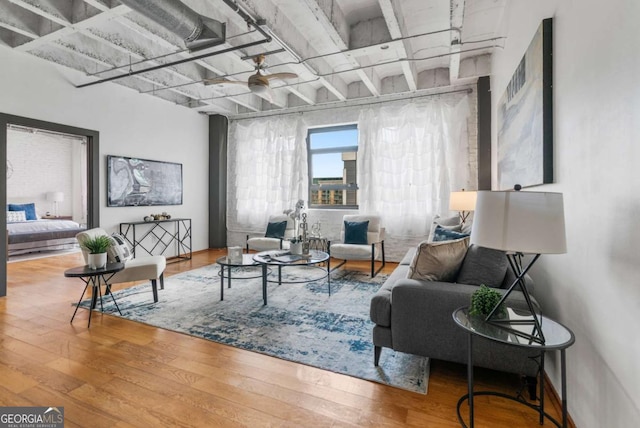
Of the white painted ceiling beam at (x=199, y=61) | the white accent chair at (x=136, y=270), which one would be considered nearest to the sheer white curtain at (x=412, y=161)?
the white painted ceiling beam at (x=199, y=61)

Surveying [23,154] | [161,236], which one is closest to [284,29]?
[161,236]

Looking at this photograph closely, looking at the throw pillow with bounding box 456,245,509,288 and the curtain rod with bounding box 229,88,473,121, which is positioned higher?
the curtain rod with bounding box 229,88,473,121

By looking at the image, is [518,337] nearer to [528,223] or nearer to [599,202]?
[528,223]

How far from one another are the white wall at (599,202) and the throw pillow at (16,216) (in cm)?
938

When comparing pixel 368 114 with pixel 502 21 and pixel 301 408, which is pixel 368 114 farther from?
pixel 301 408

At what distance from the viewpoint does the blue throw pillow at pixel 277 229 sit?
5.38m

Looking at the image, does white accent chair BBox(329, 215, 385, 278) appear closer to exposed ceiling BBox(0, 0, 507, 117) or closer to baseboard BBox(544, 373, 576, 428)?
exposed ceiling BBox(0, 0, 507, 117)

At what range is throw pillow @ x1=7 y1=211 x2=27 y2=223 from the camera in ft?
22.2

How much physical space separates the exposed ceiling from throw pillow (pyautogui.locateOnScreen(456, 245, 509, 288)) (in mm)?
2198

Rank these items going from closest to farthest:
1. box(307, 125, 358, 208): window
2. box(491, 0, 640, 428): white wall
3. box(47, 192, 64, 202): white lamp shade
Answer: box(491, 0, 640, 428): white wall, box(307, 125, 358, 208): window, box(47, 192, 64, 202): white lamp shade

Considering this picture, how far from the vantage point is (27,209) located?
7242mm

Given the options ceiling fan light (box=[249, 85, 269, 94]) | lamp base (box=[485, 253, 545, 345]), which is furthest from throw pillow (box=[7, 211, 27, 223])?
lamp base (box=[485, 253, 545, 345])

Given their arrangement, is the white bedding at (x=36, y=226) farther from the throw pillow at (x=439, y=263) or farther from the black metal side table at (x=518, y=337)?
the black metal side table at (x=518, y=337)

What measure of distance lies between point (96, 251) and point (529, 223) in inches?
137
